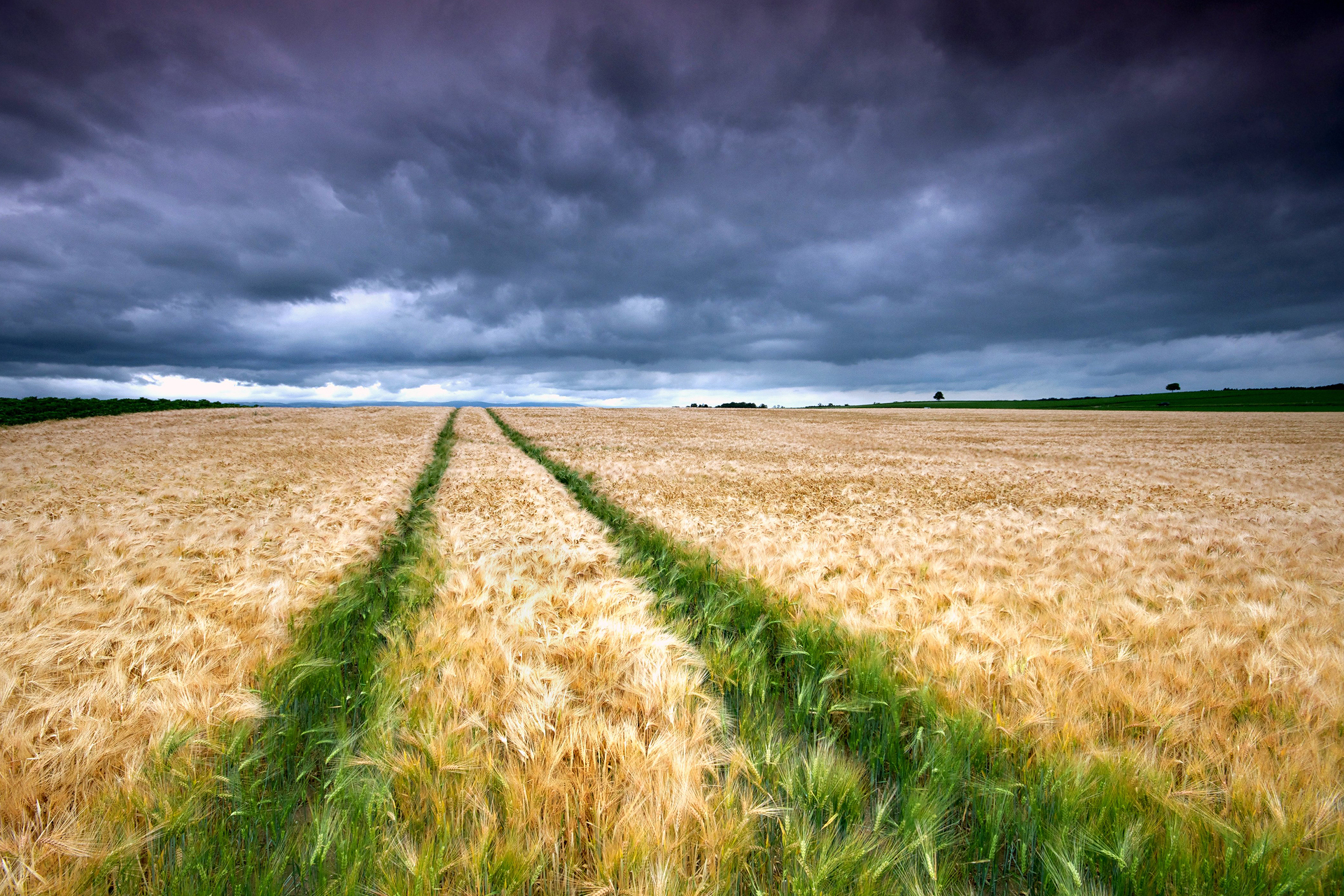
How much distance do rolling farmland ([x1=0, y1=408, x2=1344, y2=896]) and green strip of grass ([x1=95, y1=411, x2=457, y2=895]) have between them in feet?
0.05

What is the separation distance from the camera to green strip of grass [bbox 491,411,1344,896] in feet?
5.70

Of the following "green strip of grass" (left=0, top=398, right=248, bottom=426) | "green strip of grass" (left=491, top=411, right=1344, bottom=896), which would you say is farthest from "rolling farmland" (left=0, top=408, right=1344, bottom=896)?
"green strip of grass" (left=0, top=398, right=248, bottom=426)

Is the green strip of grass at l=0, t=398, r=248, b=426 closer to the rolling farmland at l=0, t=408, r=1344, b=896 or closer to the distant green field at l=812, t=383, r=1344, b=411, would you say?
the rolling farmland at l=0, t=408, r=1344, b=896

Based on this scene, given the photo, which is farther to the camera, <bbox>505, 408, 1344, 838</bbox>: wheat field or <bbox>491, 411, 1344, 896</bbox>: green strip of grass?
<bbox>505, 408, 1344, 838</bbox>: wheat field

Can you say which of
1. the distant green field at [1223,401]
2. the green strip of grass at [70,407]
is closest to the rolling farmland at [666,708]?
the green strip of grass at [70,407]

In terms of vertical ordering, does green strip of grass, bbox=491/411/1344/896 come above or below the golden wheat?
below

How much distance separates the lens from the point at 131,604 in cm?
356

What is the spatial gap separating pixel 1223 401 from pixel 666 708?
118 m

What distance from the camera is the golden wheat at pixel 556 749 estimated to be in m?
1.74

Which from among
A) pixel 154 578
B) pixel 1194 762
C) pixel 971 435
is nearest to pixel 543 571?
pixel 154 578

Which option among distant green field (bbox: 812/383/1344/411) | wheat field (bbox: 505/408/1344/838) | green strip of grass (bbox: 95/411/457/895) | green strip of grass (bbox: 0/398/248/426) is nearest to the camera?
green strip of grass (bbox: 95/411/457/895)

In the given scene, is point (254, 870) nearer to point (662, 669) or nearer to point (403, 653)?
point (403, 653)

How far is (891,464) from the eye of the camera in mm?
15078

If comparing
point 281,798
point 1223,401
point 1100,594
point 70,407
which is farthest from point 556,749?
point 1223,401
